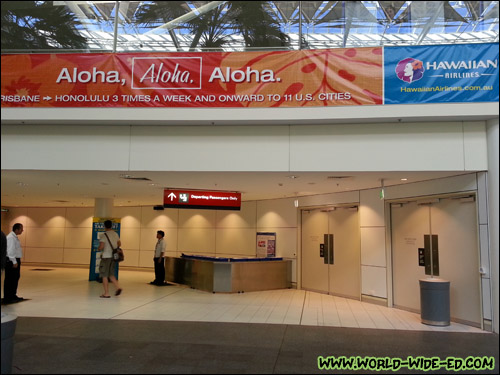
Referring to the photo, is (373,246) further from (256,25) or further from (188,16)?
(188,16)

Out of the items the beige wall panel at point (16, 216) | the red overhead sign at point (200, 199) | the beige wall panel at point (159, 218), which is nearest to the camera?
the red overhead sign at point (200, 199)

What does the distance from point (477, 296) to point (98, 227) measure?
36.1ft

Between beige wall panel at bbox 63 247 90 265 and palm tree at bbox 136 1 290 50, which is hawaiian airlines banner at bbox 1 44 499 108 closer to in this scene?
palm tree at bbox 136 1 290 50

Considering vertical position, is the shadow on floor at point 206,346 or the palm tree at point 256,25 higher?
the palm tree at point 256,25

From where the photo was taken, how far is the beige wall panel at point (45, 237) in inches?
762

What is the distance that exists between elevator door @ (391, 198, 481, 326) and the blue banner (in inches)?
80.4

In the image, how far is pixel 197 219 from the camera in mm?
16297

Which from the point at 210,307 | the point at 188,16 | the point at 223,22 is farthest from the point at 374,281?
the point at 188,16

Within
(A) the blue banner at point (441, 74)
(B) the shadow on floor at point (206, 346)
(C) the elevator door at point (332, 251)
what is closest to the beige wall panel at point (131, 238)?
(C) the elevator door at point (332, 251)

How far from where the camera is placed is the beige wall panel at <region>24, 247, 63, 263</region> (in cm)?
1923

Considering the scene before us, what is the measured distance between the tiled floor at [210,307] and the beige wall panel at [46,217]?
733 centimetres

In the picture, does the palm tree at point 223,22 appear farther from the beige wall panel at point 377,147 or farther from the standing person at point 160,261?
the standing person at point 160,261

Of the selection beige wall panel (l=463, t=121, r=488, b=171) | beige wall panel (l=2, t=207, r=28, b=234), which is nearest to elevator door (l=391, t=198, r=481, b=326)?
beige wall panel (l=463, t=121, r=488, b=171)

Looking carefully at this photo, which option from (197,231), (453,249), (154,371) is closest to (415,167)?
(453,249)
